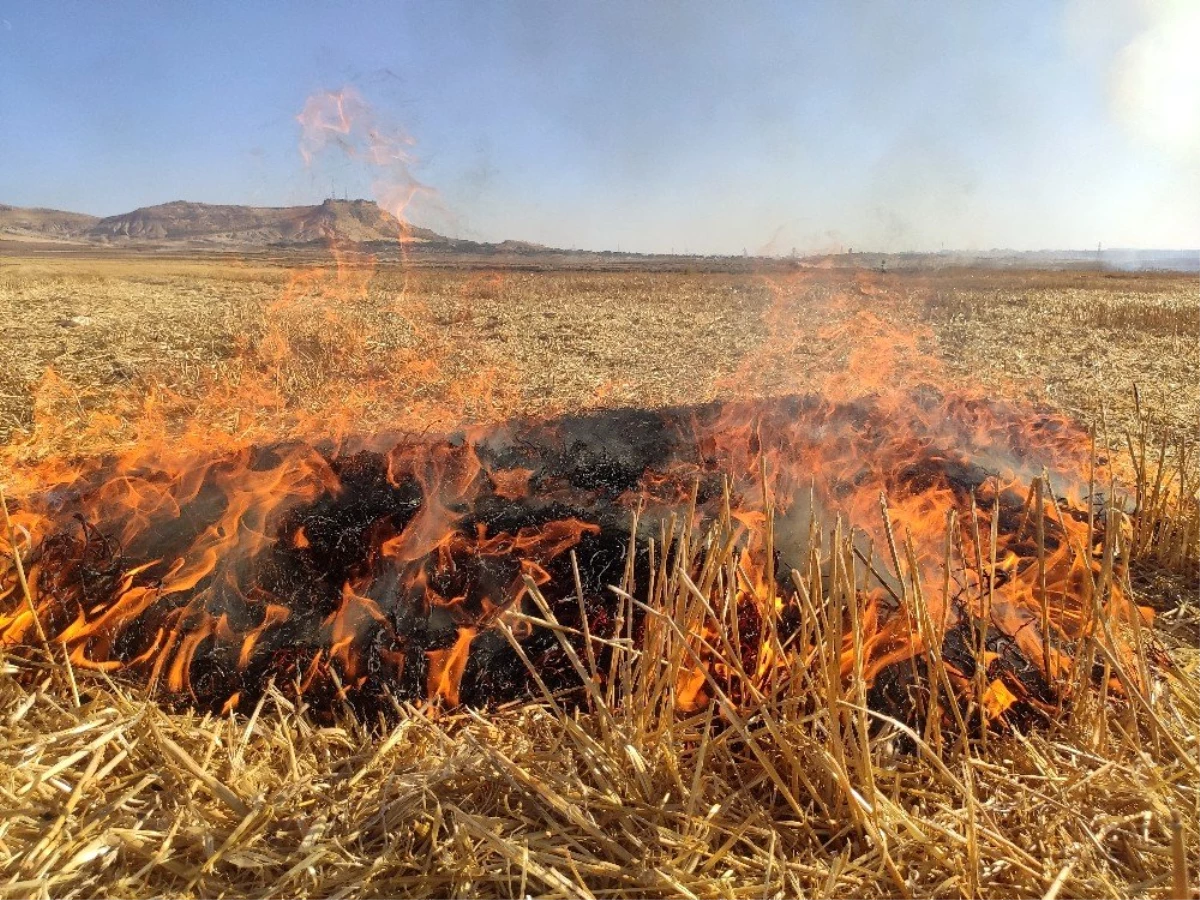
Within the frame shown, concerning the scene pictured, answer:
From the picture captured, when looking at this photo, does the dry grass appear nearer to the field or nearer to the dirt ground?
the field

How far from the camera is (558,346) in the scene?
1577 centimetres

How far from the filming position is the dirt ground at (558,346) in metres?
11.0

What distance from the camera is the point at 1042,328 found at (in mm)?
19047

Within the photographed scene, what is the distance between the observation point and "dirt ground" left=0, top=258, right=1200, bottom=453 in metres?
11.0

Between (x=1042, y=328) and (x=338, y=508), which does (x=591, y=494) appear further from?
(x=1042, y=328)

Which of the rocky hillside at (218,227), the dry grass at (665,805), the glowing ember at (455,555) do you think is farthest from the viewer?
the rocky hillside at (218,227)

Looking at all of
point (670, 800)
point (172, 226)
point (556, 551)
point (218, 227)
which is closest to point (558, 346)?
point (556, 551)

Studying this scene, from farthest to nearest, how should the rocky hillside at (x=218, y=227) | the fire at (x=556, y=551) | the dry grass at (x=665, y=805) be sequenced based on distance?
the rocky hillside at (x=218, y=227), the fire at (x=556, y=551), the dry grass at (x=665, y=805)

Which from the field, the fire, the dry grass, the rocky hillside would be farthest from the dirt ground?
the rocky hillside

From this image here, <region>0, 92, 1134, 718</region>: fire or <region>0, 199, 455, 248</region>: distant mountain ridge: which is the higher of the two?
<region>0, 199, 455, 248</region>: distant mountain ridge

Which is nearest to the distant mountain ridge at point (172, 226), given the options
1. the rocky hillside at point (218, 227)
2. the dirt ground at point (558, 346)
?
the rocky hillside at point (218, 227)

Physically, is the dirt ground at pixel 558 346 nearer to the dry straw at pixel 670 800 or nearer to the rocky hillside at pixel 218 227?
the dry straw at pixel 670 800

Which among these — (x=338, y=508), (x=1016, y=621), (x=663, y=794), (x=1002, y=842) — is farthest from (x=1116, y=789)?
(x=338, y=508)

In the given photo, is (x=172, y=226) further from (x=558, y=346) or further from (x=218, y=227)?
(x=558, y=346)
